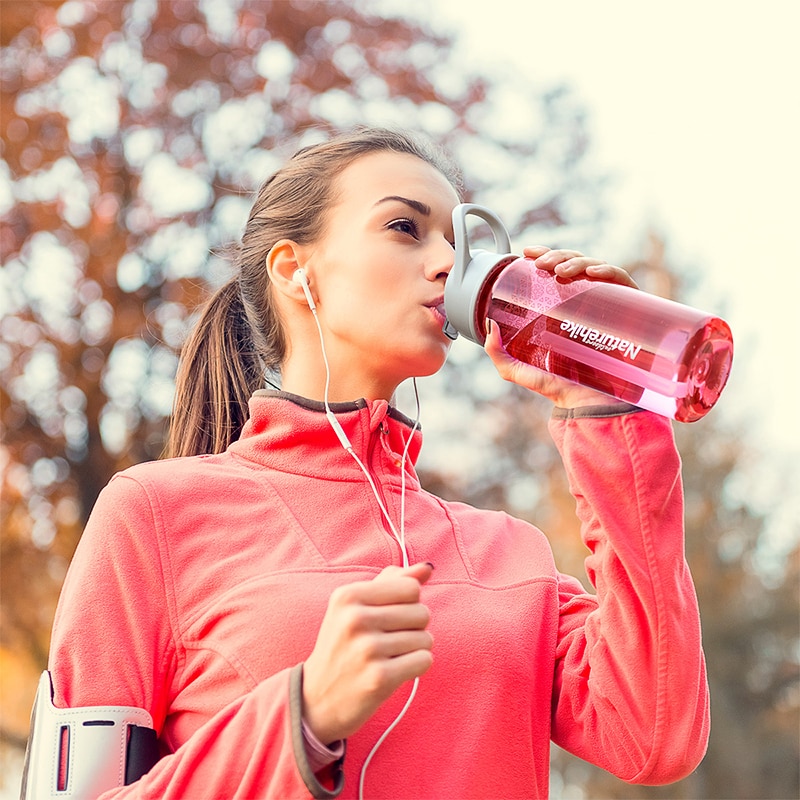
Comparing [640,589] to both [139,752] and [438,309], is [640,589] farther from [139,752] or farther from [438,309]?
[139,752]

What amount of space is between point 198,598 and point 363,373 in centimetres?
55

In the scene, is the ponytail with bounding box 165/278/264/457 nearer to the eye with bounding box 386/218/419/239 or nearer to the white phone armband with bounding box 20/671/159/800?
the eye with bounding box 386/218/419/239

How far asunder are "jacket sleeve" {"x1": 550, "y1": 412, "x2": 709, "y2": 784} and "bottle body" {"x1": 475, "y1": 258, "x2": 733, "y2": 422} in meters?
0.08

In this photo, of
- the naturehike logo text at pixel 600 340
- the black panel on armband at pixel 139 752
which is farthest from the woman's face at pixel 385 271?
the black panel on armband at pixel 139 752

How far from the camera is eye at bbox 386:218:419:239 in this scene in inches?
82.8

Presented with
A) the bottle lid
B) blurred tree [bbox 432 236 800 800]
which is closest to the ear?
the bottle lid

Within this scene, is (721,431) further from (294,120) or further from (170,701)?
(170,701)

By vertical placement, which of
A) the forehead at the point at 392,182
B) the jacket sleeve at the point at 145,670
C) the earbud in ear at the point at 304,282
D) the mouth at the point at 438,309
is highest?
the forehead at the point at 392,182

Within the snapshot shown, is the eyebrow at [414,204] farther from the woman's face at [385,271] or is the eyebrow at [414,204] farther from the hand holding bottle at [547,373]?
the hand holding bottle at [547,373]

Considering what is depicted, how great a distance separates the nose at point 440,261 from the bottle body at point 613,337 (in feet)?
0.44

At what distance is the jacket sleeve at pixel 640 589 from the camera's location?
1.76 meters

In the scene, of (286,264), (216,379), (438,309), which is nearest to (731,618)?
(216,379)

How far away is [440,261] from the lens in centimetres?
204

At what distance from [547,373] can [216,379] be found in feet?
2.95
